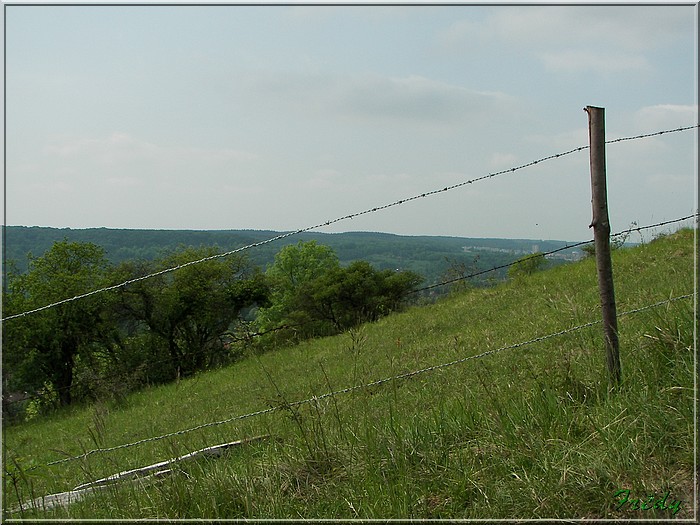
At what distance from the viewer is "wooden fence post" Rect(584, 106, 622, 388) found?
4.62 m

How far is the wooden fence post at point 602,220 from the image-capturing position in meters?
4.62

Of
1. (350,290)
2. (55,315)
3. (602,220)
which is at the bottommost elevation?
(350,290)

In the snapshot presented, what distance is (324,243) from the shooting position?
74375 mm

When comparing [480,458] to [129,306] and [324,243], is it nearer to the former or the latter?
[129,306]

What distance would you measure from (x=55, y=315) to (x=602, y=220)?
3387 centimetres

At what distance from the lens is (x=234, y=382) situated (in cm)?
1688

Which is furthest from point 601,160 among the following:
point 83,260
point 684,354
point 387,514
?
point 83,260

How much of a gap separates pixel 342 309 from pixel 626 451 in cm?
3097

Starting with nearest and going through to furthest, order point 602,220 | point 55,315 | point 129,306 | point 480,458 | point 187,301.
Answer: point 480,458, point 602,220, point 55,315, point 129,306, point 187,301

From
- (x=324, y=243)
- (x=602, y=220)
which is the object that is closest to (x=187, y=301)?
(x=602, y=220)

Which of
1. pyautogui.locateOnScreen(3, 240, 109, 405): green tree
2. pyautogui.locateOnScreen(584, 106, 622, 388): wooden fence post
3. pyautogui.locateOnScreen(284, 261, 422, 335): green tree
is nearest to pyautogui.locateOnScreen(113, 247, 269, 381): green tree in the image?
pyautogui.locateOnScreen(3, 240, 109, 405): green tree

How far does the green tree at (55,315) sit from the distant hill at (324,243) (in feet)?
4.65

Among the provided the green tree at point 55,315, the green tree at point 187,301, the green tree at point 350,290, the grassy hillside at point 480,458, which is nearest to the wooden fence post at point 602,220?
the grassy hillside at point 480,458

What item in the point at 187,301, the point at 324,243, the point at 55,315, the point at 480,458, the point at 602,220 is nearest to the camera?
the point at 480,458
